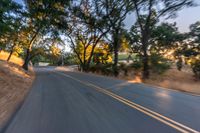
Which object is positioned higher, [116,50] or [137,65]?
[116,50]

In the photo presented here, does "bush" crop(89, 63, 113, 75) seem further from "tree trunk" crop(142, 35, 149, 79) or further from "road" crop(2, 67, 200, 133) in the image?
"road" crop(2, 67, 200, 133)

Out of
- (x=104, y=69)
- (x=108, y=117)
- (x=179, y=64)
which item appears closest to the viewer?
(x=108, y=117)

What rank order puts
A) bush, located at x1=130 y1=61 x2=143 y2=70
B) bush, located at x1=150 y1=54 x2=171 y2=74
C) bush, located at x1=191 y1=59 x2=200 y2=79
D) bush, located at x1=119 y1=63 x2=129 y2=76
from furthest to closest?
bush, located at x1=191 y1=59 x2=200 y2=79
bush, located at x1=119 y1=63 x2=129 y2=76
bush, located at x1=130 y1=61 x2=143 y2=70
bush, located at x1=150 y1=54 x2=171 y2=74

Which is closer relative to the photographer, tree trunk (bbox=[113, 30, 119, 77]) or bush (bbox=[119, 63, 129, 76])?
tree trunk (bbox=[113, 30, 119, 77])

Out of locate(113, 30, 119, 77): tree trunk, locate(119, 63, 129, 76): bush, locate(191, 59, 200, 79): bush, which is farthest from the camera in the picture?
locate(191, 59, 200, 79): bush

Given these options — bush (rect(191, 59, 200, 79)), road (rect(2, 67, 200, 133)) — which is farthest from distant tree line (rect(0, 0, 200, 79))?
road (rect(2, 67, 200, 133))

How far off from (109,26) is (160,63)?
30.6 feet

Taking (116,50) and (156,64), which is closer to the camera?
(156,64)

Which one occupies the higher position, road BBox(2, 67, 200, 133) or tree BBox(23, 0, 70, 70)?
tree BBox(23, 0, 70, 70)

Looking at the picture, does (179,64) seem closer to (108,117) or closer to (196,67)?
(196,67)

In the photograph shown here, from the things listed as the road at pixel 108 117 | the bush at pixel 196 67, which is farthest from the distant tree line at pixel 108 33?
the road at pixel 108 117

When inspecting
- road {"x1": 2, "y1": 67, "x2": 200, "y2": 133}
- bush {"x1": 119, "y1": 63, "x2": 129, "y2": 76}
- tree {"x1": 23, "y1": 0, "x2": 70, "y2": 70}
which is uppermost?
tree {"x1": 23, "y1": 0, "x2": 70, "y2": 70}

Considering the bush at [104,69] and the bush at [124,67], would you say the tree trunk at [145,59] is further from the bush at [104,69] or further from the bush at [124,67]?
the bush at [104,69]

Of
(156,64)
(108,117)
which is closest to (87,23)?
(156,64)
